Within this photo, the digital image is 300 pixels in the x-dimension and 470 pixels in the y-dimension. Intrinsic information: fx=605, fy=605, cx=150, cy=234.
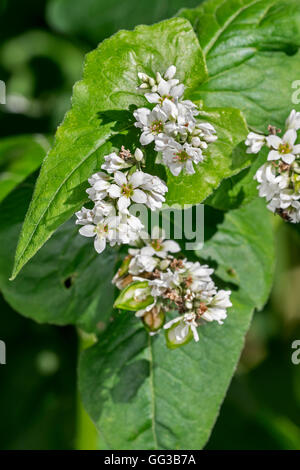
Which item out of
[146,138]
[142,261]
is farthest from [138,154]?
[142,261]

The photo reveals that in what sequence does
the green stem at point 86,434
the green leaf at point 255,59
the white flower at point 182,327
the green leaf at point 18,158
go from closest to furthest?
1. the white flower at point 182,327
2. the green leaf at point 255,59
3. the green leaf at point 18,158
4. the green stem at point 86,434

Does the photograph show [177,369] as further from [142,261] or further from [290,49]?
[290,49]

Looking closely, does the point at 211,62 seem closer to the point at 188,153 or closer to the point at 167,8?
the point at 188,153

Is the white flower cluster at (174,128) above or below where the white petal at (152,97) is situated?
below

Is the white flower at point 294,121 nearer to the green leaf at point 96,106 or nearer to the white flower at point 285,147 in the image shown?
the white flower at point 285,147

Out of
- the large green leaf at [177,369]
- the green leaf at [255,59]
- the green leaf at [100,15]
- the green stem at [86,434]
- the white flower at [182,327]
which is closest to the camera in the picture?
the white flower at [182,327]

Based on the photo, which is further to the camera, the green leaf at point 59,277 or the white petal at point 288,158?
the green leaf at point 59,277

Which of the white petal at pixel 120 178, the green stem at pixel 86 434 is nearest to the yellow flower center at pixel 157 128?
the white petal at pixel 120 178
